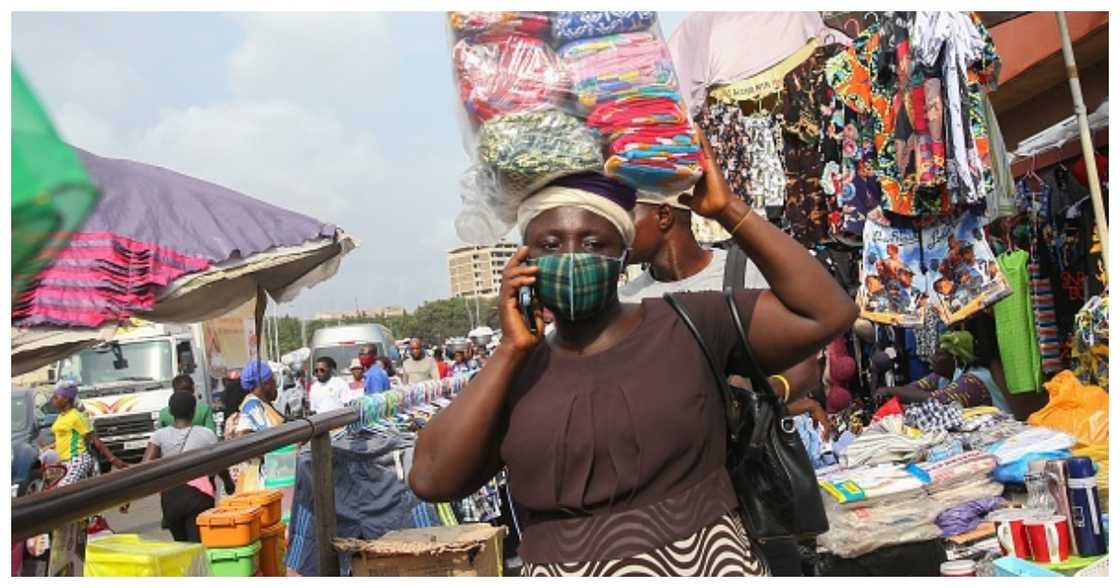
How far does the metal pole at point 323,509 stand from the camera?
475 cm

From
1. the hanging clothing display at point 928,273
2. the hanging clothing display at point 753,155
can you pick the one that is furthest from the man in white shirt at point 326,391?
the hanging clothing display at point 928,273

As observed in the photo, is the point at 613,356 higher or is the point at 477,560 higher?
the point at 613,356

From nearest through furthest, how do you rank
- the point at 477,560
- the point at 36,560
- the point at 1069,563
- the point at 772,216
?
1. the point at 1069,563
2. the point at 477,560
3. the point at 36,560
4. the point at 772,216

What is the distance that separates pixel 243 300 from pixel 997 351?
4363mm

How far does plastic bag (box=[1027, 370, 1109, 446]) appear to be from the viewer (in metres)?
4.54

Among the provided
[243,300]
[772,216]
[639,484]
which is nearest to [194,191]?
[243,300]

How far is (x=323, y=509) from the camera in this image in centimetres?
480

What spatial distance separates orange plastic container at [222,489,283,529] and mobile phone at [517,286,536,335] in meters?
3.27

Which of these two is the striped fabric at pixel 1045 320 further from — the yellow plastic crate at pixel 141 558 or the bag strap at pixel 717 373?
the yellow plastic crate at pixel 141 558

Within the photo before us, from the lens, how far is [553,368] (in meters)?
2.21

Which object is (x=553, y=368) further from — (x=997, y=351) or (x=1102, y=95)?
(x=1102, y=95)

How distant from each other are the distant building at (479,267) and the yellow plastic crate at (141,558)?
1.40m

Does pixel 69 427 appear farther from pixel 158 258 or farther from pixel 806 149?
pixel 806 149

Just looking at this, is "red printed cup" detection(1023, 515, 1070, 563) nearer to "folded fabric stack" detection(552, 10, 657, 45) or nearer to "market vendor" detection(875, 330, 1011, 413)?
"market vendor" detection(875, 330, 1011, 413)
